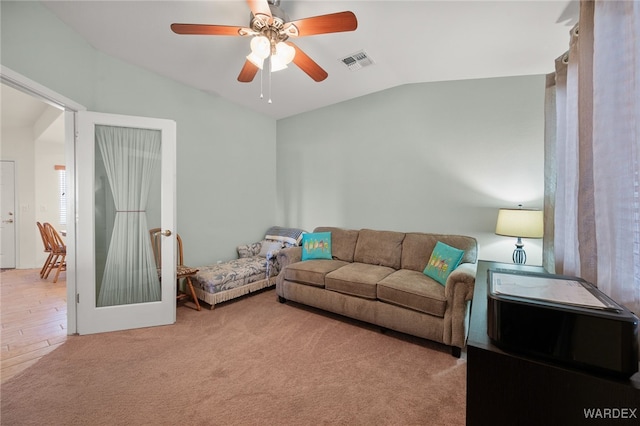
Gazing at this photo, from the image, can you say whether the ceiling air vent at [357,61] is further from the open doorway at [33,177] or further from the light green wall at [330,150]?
the open doorway at [33,177]

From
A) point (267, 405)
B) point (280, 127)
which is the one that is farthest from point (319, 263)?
point (280, 127)

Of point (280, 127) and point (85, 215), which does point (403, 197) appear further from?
point (85, 215)

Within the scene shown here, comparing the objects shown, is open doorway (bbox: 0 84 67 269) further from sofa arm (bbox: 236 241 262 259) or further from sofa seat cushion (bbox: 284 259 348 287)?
sofa seat cushion (bbox: 284 259 348 287)

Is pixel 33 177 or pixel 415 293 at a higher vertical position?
pixel 33 177

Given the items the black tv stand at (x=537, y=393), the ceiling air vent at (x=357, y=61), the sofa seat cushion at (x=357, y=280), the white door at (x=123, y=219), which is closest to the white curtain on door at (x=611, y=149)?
the black tv stand at (x=537, y=393)

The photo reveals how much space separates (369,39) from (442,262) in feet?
7.38

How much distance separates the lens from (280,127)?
465 centimetres

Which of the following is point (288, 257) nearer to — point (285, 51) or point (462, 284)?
point (462, 284)

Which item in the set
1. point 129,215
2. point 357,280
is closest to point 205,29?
point 129,215

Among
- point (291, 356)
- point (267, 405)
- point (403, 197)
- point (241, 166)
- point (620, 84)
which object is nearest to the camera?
point (620, 84)

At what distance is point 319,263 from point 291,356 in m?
1.24

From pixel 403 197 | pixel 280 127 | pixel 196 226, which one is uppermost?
pixel 280 127

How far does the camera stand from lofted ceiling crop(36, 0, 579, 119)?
1951 mm

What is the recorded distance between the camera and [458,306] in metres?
2.10
